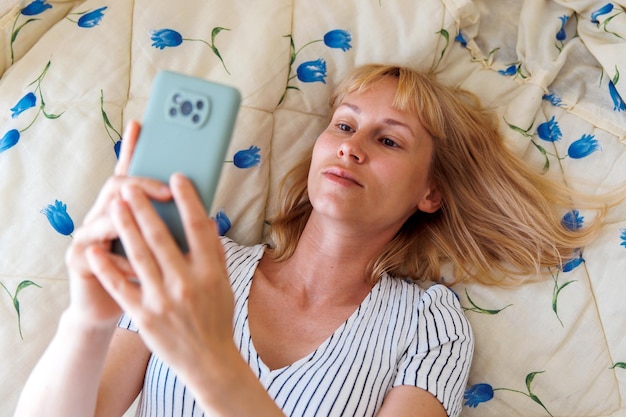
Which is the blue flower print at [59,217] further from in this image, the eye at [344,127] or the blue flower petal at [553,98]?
the blue flower petal at [553,98]

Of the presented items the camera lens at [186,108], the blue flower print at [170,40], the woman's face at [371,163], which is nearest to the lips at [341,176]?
the woman's face at [371,163]

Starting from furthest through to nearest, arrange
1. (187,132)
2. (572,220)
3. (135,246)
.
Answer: (572,220) < (187,132) < (135,246)

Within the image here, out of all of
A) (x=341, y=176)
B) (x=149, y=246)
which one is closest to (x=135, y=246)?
(x=149, y=246)

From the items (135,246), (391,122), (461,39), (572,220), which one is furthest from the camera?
(461,39)

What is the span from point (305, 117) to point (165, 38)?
329 mm

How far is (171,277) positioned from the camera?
1.97 ft

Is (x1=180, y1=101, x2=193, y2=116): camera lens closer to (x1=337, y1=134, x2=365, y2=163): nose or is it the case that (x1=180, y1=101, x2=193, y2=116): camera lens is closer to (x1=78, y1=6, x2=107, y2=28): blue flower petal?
(x1=337, y1=134, x2=365, y2=163): nose

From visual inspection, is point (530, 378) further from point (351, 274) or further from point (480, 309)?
point (351, 274)

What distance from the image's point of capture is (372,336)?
1.14 meters

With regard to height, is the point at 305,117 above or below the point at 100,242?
below

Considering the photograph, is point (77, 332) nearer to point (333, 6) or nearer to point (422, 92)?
point (422, 92)

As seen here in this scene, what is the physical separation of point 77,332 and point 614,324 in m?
1.01

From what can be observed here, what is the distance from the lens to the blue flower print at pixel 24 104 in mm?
1212

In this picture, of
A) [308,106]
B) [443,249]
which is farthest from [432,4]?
[443,249]
